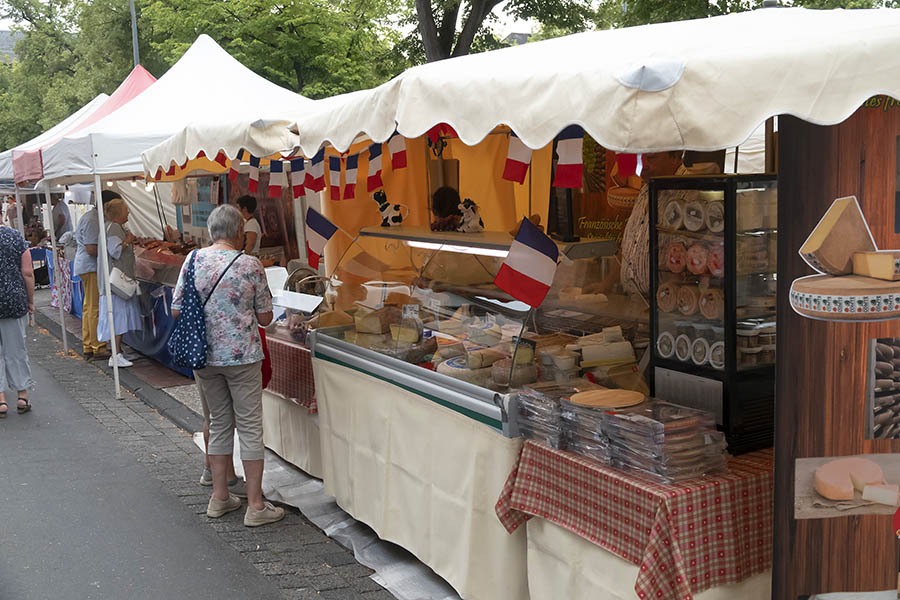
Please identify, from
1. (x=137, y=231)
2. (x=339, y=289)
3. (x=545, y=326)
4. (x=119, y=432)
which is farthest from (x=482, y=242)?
(x=137, y=231)

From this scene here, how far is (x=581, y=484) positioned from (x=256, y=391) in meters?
2.65

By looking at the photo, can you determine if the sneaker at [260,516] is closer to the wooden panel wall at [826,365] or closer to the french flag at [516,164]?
the french flag at [516,164]

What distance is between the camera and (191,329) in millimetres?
5066

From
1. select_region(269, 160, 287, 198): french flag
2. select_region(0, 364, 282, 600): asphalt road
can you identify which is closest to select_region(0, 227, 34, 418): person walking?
select_region(0, 364, 282, 600): asphalt road

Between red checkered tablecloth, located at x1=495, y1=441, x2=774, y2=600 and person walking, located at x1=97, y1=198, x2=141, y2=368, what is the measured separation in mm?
8052

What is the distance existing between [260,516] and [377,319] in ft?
4.88

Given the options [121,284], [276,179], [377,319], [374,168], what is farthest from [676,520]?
[121,284]

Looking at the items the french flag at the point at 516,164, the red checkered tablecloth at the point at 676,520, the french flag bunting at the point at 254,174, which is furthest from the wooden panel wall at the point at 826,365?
the french flag bunting at the point at 254,174

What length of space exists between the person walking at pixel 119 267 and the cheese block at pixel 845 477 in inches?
352

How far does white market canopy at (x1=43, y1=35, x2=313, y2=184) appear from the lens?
8961 mm

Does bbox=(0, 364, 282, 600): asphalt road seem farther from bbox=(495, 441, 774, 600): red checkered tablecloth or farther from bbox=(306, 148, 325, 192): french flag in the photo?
bbox=(306, 148, 325, 192): french flag

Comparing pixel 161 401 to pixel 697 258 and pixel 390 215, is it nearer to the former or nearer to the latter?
pixel 390 215

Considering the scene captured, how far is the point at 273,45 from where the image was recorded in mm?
22734

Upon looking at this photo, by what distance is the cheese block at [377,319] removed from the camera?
209 inches
